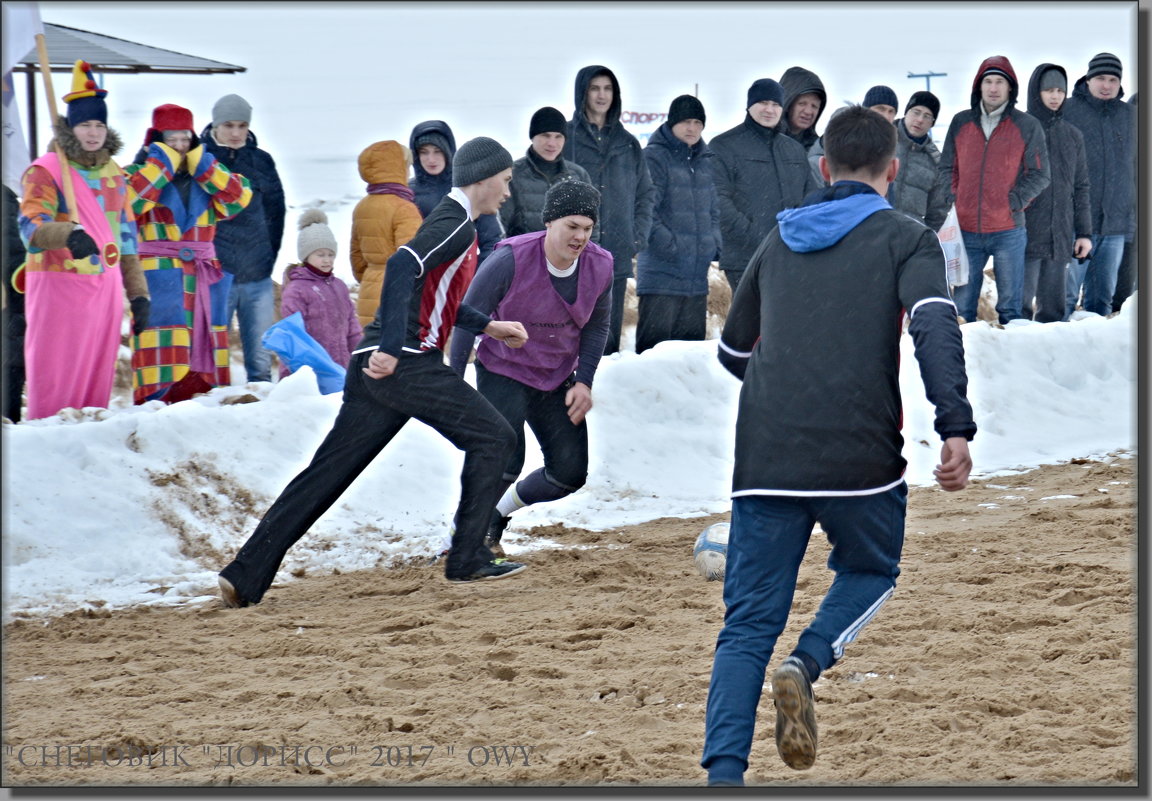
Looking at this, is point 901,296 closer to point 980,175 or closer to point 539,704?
point 539,704

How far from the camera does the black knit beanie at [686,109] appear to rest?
923cm

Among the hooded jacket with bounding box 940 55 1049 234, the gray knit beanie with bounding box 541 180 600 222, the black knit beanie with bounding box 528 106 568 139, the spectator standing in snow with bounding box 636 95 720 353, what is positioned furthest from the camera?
the hooded jacket with bounding box 940 55 1049 234

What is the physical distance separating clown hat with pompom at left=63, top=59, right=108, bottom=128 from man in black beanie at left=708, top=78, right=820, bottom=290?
13.3 feet

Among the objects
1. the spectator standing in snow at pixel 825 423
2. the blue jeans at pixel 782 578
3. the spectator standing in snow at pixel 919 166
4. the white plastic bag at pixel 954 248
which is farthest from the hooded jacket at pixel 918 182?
the blue jeans at pixel 782 578

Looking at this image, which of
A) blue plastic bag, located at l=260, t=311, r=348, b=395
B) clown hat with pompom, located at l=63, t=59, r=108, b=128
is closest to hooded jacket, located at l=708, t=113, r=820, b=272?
blue plastic bag, located at l=260, t=311, r=348, b=395

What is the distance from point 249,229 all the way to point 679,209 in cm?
286

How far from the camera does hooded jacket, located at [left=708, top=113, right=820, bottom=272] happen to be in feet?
30.8

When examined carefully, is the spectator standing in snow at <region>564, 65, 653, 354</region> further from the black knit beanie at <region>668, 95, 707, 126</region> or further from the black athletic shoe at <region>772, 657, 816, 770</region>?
the black athletic shoe at <region>772, 657, 816, 770</region>

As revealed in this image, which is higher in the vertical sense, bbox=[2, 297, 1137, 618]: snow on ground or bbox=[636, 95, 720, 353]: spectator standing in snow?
bbox=[636, 95, 720, 353]: spectator standing in snow

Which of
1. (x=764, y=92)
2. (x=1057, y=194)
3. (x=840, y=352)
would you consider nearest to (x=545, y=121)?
(x=764, y=92)

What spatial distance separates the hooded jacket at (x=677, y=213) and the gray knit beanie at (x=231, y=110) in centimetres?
265

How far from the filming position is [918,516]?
25.3 ft

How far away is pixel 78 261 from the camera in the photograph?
7.57 metres

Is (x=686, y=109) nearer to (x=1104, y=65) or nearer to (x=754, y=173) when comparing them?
(x=754, y=173)
